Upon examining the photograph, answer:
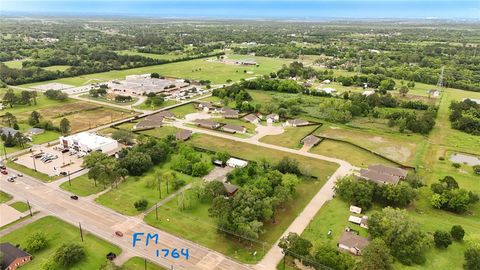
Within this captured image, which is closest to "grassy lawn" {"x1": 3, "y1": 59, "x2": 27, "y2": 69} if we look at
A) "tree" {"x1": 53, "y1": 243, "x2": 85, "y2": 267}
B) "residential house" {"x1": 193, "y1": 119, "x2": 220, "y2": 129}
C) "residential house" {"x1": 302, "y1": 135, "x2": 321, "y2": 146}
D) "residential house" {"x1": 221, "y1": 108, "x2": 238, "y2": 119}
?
"residential house" {"x1": 193, "y1": 119, "x2": 220, "y2": 129}

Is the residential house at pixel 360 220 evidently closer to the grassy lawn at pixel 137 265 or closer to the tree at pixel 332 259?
the tree at pixel 332 259

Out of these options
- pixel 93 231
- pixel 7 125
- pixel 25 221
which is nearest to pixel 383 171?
pixel 93 231

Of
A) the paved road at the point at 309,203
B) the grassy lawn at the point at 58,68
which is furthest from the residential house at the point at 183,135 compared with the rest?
the grassy lawn at the point at 58,68

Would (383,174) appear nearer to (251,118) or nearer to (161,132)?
(251,118)

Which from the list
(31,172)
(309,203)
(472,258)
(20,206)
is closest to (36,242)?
(20,206)

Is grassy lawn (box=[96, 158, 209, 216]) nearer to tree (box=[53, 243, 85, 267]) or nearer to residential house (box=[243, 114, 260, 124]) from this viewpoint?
tree (box=[53, 243, 85, 267])

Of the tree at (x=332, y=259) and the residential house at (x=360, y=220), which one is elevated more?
the tree at (x=332, y=259)
